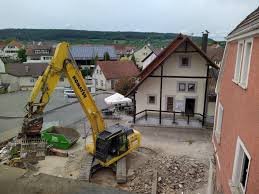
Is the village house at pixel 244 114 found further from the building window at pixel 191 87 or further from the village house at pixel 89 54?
the village house at pixel 89 54

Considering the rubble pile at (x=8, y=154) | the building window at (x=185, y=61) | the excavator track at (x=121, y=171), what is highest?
the building window at (x=185, y=61)

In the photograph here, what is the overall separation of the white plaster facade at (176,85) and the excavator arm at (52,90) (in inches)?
325

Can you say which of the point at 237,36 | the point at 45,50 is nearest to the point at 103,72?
the point at 237,36

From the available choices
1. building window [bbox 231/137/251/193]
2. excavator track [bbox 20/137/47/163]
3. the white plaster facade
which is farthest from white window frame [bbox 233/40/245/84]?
the white plaster facade

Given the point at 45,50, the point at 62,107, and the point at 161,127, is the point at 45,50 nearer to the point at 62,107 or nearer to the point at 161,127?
the point at 62,107

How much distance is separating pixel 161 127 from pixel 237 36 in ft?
43.0

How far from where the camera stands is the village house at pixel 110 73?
140 feet

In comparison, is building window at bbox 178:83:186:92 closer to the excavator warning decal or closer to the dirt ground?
the dirt ground

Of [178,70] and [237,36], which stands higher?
[237,36]

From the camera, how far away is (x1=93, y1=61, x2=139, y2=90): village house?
42625mm

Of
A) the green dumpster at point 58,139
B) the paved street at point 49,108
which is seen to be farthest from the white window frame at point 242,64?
the paved street at point 49,108

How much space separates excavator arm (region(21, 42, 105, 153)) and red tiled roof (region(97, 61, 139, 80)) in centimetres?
Result: 2951

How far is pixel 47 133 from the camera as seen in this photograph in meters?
16.0

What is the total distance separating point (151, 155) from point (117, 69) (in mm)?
31436
